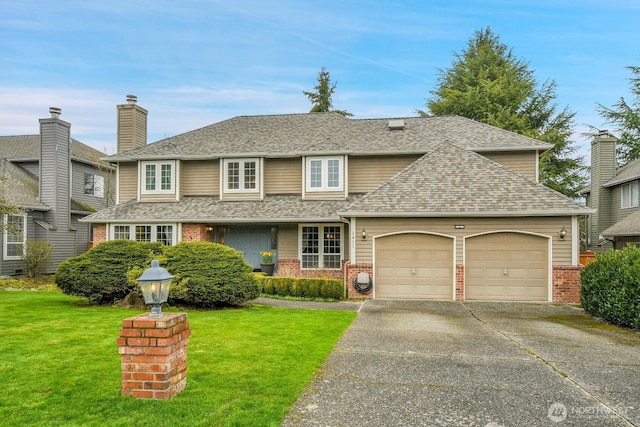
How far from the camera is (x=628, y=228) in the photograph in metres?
16.9

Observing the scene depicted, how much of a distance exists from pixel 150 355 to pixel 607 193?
24.3 metres

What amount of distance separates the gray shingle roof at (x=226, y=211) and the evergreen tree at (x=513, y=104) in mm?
16127

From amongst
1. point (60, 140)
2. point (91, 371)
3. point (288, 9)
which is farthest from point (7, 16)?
point (91, 371)

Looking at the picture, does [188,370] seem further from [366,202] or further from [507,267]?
[507,267]

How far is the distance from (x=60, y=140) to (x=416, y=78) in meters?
23.8

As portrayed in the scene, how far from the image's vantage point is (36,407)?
4000 mm

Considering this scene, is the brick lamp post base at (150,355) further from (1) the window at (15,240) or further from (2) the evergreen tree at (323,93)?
(2) the evergreen tree at (323,93)

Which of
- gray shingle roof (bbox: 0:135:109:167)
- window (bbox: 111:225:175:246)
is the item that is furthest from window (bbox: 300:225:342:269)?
gray shingle roof (bbox: 0:135:109:167)

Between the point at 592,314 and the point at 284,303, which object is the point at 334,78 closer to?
the point at 284,303

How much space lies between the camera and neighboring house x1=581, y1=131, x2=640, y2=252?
19.3 m

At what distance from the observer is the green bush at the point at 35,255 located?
17703 mm

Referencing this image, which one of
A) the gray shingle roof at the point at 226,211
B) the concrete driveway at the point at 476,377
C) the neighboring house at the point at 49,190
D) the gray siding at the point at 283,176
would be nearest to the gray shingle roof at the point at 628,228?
the concrete driveway at the point at 476,377

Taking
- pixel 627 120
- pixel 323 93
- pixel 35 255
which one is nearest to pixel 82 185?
pixel 35 255

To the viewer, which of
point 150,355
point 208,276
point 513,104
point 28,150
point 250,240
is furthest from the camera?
point 513,104
